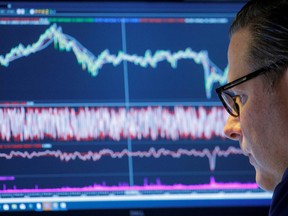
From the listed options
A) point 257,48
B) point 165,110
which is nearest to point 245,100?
point 257,48

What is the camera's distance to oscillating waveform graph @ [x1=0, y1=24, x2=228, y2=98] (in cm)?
169

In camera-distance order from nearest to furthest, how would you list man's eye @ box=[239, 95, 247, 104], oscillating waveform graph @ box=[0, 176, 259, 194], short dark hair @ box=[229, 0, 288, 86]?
1. short dark hair @ box=[229, 0, 288, 86]
2. man's eye @ box=[239, 95, 247, 104]
3. oscillating waveform graph @ box=[0, 176, 259, 194]

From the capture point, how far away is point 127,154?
1.70 m

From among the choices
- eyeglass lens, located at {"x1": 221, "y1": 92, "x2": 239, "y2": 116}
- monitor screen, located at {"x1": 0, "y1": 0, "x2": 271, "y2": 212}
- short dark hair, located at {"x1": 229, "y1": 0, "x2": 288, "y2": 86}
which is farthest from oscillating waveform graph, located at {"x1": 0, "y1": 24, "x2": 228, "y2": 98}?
short dark hair, located at {"x1": 229, "y1": 0, "x2": 288, "y2": 86}

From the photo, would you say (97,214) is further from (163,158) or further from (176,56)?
(176,56)

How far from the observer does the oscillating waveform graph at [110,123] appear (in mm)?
1663

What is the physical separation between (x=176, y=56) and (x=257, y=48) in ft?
1.93

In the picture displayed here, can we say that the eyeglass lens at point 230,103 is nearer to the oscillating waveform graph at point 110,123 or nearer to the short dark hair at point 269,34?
the short dark hair at point 269,34

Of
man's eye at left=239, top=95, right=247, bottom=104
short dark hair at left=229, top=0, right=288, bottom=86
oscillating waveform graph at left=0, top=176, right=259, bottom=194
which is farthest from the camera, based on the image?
oscillating waveform graph at left=0, top=176, right=259, bottom=194

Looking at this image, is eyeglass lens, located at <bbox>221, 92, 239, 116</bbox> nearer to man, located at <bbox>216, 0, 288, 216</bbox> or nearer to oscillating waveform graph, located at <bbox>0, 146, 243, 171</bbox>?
man, located at <bbox>216, 0, 288, 216</bbox>

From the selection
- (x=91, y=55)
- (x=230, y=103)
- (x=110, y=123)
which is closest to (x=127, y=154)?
(x=110, y=123)

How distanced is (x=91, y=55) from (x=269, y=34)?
2.23 feet

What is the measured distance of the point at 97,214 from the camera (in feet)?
5.48

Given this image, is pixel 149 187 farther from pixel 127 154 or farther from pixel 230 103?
pixel 230 103
